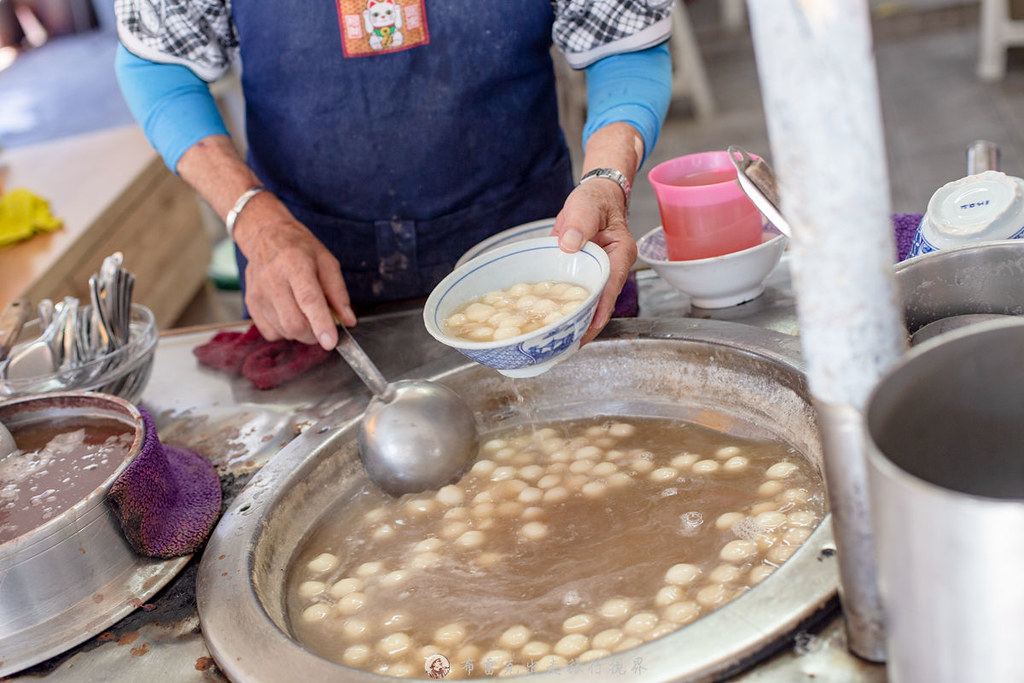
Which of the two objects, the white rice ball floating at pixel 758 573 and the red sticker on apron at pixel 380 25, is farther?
the red sticker on apron at pixel 380 25

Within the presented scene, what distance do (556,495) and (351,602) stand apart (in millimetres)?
338

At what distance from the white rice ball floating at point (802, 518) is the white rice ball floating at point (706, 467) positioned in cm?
16

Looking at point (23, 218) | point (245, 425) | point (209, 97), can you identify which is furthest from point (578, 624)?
point (23, 218)

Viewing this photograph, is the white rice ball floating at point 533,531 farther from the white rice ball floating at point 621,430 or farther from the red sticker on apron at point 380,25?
the red sticker on apron at point 380,25

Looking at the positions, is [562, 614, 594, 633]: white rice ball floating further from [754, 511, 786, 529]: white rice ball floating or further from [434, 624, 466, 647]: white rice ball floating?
[754, 511, 786, 529]: white rice ball floating

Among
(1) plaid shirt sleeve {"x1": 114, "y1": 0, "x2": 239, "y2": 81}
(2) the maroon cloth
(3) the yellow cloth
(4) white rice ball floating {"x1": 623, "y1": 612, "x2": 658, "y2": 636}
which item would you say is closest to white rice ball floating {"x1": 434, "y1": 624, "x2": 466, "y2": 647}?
(4) white rice ball floating {"x1": 623, "y1": 612, "x2": 658, "y2": 636}

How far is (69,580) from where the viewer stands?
1191mm

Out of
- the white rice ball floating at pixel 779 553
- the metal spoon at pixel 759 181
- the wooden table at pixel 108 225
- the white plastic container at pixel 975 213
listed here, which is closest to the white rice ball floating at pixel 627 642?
the white rice ball floating at pixel 779 553

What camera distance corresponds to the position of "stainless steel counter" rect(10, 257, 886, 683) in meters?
0.92

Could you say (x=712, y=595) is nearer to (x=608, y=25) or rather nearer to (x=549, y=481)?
(x=549, y=481)

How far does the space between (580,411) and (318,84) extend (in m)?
0.85

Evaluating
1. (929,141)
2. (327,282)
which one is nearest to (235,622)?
(327,282)

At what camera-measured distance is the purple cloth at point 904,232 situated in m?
1.55

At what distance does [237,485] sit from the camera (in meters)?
1.45
